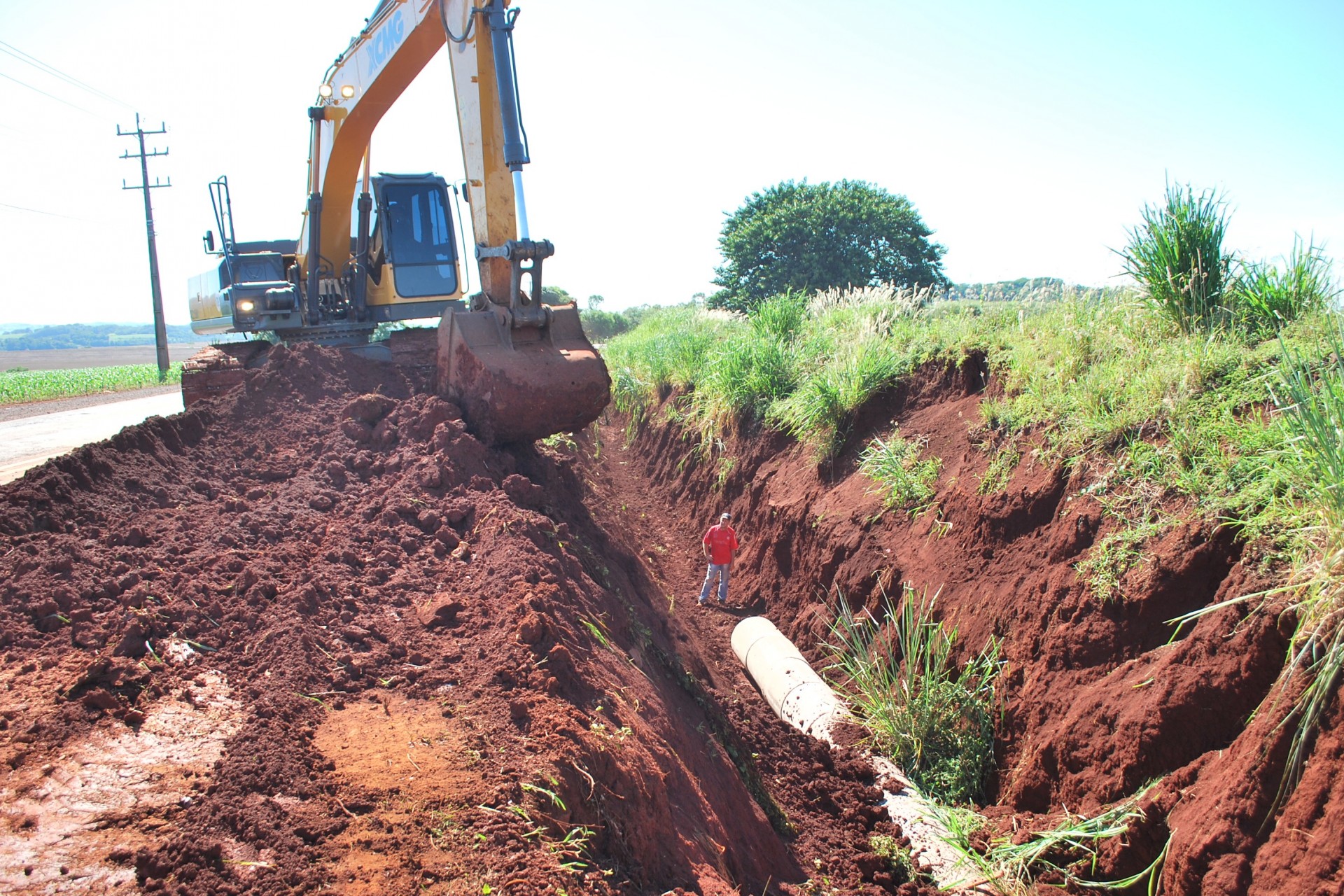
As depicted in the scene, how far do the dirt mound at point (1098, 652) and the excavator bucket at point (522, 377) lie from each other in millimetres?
2423

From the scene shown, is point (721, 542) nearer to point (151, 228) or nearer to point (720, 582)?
point (720, 582)

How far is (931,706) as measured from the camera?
4.91 metres

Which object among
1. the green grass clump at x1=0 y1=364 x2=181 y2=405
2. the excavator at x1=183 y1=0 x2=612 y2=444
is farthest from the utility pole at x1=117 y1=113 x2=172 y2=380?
the excavator at x1=183 y1=0 x2=612 y2=444

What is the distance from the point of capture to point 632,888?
2.85m

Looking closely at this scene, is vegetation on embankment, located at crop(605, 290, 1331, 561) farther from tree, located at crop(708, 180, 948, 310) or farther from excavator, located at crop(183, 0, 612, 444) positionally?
tree, located at crop(708, 180, 948, 310)

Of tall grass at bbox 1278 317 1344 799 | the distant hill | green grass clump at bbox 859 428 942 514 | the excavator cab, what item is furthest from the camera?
the distant hill

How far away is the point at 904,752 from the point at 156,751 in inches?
160

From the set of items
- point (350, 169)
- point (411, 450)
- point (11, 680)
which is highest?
point (350, 169)

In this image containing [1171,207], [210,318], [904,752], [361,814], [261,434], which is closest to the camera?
[361,814]

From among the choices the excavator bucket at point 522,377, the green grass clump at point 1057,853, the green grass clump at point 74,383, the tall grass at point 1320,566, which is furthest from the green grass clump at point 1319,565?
the green grass clump at point 74,383

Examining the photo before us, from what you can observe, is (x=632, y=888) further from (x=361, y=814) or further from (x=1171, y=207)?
(x=1171, y=207)

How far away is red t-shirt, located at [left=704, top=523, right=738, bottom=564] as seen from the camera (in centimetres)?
766

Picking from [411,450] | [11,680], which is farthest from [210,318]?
[11,680]

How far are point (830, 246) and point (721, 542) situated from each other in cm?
1809
